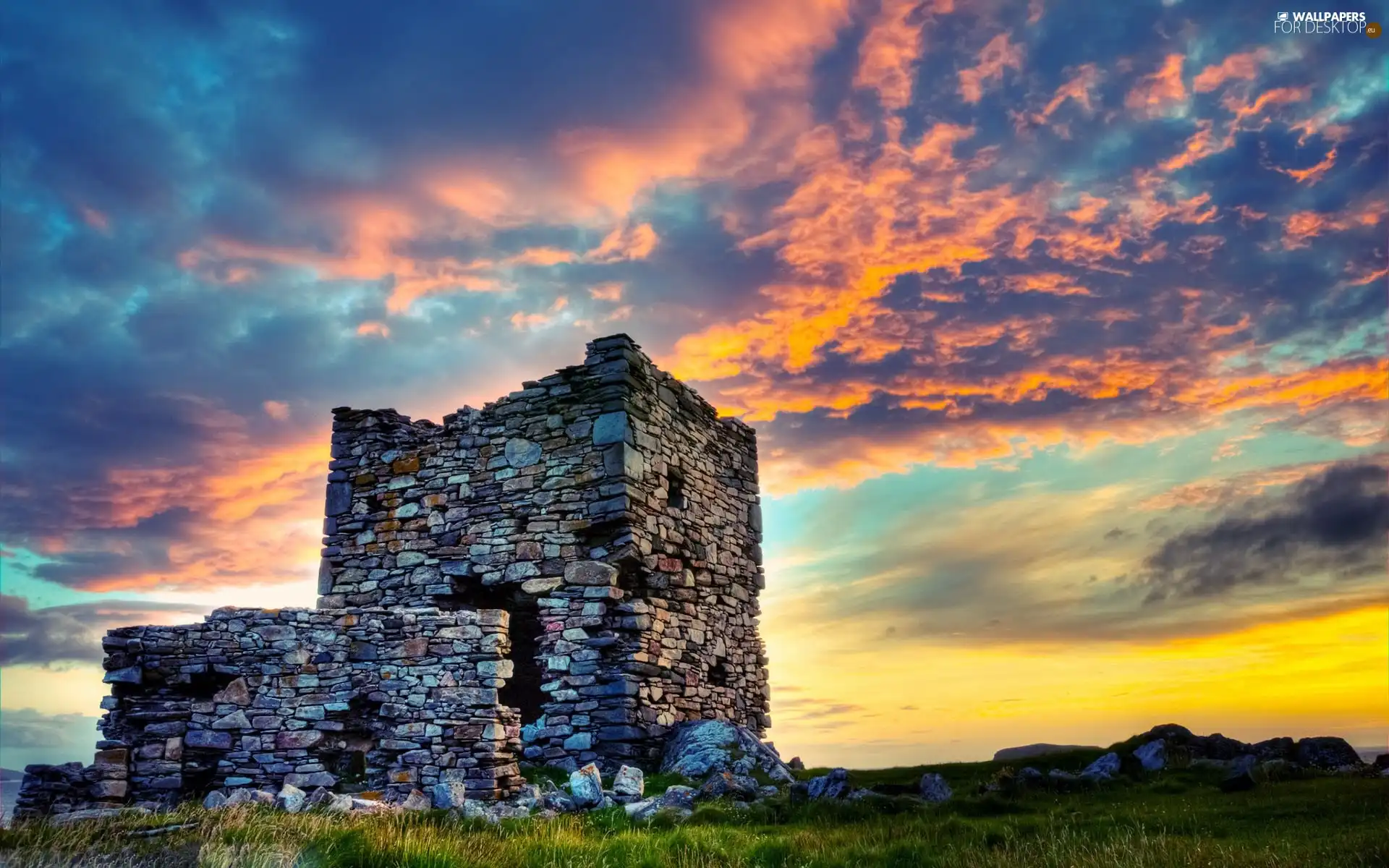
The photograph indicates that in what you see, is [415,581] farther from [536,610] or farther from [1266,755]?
[1266,755]

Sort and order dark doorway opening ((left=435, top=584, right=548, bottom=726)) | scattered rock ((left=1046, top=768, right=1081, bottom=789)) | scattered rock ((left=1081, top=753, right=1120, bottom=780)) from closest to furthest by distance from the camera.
→ scattered rock ((left=1046, top=768, right=1081, bottom=789))
scattered rock ((left=1081, top=753, right=1120, bottom=780))
dark doorway opening ((left=435, top=584, right=548, bottom=726))

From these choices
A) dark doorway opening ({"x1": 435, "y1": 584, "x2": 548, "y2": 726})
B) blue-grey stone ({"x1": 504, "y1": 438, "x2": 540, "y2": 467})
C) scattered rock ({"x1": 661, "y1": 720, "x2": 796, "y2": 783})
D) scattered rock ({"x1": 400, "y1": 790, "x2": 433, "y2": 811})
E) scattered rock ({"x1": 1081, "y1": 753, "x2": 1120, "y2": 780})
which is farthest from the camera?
blue-grey stone ({"x1": 504, "y1": 438, "x2": 540, "y2": 467})

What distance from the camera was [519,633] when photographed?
1848 centimetres

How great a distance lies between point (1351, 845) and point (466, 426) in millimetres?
15028

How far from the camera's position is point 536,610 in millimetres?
17906

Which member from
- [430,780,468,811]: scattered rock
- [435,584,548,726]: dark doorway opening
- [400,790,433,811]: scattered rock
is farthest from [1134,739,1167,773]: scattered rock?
[400,790,433,811]: scattered rock

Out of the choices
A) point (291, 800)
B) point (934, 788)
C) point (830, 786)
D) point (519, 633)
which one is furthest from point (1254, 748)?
point (291, 800)

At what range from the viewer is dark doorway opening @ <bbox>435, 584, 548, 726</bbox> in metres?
17.7

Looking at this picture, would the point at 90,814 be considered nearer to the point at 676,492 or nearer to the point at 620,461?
the point at 620,461

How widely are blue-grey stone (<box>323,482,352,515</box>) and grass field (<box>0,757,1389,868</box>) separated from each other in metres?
9.31

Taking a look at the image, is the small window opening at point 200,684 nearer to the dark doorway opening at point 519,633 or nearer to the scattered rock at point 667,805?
the dark doorway opening at point 519,633

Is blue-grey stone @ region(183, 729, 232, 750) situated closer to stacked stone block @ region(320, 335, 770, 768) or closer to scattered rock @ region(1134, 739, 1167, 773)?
stacked stone block @ region(320, 335, 770, 768)

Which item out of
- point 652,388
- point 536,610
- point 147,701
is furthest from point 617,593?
point 147,701

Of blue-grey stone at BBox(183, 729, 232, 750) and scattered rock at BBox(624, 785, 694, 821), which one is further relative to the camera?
blue-grey stone at BBox(183, 729, 232, 750)
